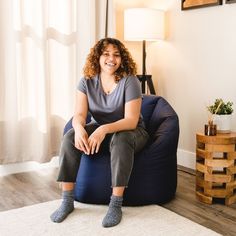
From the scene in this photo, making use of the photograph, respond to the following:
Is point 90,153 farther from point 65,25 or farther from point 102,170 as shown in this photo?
point 65,25

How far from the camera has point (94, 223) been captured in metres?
Answer: 2.07

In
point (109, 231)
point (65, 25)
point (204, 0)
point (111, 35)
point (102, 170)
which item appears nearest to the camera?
point (109, 231)

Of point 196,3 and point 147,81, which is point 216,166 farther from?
point 196,3

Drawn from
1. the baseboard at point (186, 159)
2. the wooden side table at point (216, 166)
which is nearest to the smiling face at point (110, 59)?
the wooden side table at point (216, 166)

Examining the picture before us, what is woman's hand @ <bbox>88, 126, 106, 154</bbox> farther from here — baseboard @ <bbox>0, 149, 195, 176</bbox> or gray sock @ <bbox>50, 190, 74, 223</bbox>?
baseboard @ <bbox>0, 149, 195, 176</bbox>

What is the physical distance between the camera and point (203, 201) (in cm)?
246

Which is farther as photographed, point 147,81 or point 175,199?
point 147,81

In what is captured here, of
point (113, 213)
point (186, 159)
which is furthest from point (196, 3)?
point (113, 213)

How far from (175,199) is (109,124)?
2.40 feet

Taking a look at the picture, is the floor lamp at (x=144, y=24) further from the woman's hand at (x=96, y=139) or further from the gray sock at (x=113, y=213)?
the gray sock at (x=113, y=213)

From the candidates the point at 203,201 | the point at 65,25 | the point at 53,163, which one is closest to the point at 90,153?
the point at 203,201

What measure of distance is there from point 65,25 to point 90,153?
1.43m

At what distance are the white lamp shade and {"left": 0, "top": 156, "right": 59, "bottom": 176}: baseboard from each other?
4.29 ft

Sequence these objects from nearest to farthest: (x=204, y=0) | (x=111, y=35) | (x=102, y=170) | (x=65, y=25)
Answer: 1. (x=102, y=170)
2. (x=204, y=0)
3. (x=65, y=25)
4. (x=111, y=35)
